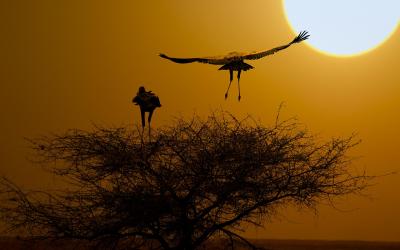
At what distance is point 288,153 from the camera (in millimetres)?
8844

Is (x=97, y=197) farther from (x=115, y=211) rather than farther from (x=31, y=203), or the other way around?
(x=31, y=203)

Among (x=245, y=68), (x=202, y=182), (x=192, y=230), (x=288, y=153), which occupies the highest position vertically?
(x=245, y=68)

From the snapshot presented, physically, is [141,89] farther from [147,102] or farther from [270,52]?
[270,52]

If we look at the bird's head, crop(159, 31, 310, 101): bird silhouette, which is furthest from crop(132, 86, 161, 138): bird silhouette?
crop(159, 31, 310, 101): bird silhouette

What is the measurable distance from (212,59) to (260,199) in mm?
2602

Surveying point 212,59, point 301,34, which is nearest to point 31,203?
point 212,59

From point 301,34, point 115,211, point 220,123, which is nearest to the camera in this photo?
point 115,211

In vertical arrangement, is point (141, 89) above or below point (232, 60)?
below

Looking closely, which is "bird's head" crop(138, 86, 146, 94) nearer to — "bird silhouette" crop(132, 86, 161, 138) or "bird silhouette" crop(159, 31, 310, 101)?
"bird silhouette" crop(132, 86, 161, 138)

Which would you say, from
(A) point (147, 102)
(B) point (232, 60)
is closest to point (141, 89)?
(A) point (147, 102)

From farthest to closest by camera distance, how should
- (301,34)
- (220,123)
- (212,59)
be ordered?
(301,34)
(212,59)
(220,123)

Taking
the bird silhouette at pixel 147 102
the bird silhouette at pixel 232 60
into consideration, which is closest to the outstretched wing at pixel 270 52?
the bird silhouette at pixel 232 60

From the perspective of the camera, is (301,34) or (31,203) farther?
(301,34)

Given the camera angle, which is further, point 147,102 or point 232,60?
point 232,60
